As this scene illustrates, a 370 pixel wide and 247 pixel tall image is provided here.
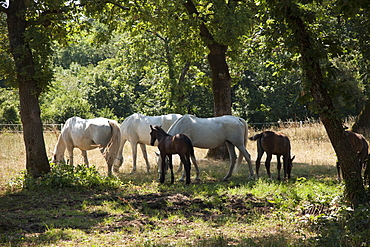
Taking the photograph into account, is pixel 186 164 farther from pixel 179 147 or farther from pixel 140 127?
pixel 140 127

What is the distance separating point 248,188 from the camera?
33.9ft

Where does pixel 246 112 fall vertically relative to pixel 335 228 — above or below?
above

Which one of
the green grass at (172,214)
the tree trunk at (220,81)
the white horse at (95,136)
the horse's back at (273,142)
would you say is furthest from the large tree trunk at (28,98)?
the tree trunk at (220,81)

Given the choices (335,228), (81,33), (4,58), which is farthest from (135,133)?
(335,228)

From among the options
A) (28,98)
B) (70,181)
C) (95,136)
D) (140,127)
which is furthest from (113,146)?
(28,98)

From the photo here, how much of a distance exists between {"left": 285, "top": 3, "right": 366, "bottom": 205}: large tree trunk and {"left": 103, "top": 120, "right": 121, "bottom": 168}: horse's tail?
293 inches

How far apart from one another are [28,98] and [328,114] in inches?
305

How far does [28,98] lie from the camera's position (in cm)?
1152

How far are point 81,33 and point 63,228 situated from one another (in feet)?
26.2

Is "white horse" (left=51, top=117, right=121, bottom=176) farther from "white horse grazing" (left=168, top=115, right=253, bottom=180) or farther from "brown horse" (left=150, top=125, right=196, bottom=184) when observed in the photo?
"brown horse" (left=150, top=125, right=196, bottom=184)

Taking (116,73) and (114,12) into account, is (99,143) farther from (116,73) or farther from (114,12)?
(116,73)

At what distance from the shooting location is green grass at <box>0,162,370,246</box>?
6.29m

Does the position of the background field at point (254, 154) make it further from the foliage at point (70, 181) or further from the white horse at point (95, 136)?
the foliage at point (70, 181)

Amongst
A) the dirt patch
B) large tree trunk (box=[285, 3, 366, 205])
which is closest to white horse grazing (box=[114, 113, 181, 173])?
the dirt patch
